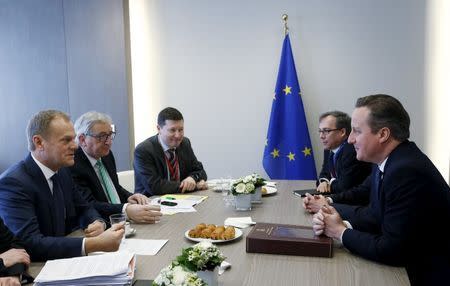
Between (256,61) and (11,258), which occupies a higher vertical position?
(256,61)

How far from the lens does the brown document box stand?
179 cm

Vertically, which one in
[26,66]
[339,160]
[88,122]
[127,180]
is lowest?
[127,180]

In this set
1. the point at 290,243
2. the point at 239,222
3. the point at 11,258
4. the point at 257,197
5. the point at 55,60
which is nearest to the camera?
the point at 11,258

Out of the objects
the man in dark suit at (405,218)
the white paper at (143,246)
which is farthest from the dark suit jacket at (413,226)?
the white paper at (143,246)

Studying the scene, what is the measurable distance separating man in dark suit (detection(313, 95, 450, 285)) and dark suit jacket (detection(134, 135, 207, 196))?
1695mm

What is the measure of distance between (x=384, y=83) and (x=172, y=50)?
2518mm

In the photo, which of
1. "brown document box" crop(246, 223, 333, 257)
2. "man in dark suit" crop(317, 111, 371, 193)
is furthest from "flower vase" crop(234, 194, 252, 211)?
"man in dark suit" crop(317, 111, 371, 193)

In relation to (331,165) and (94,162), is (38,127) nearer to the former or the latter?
(94,162)

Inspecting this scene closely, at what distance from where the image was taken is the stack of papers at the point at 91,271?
1.44 meters

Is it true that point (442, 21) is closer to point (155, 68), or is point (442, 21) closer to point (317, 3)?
point (317, 3)

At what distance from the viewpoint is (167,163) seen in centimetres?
371

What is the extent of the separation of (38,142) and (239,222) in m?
1.16

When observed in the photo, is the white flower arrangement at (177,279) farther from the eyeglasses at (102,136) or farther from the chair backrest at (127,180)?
the chair backrest at (127,180)

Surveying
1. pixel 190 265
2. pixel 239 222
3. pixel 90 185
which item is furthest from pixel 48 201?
pixel 190 265
